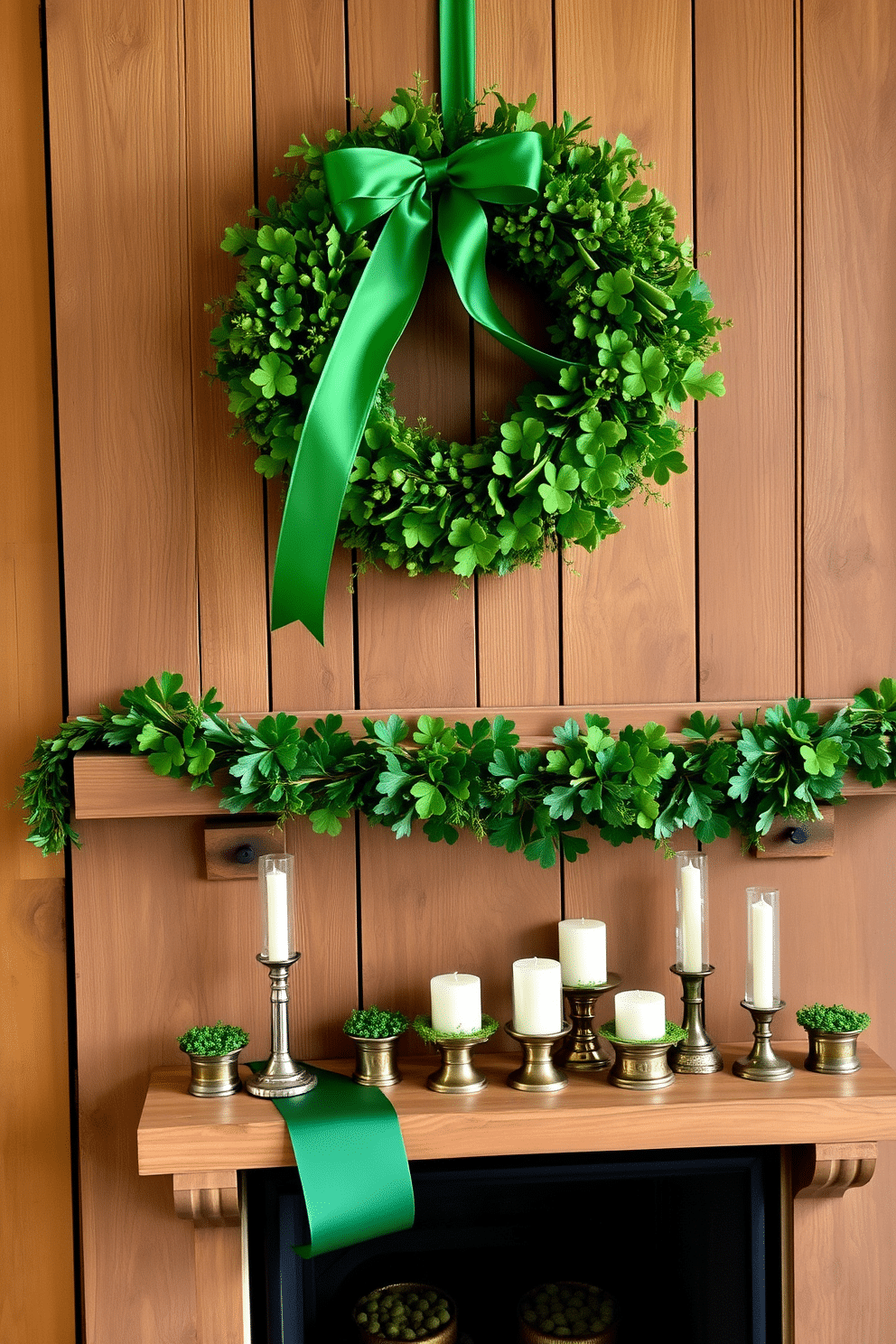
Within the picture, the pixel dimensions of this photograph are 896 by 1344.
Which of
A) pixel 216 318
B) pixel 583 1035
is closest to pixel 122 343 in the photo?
pixel 216 318

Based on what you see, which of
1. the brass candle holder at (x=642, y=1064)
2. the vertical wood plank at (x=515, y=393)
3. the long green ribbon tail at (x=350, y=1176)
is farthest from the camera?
the vertical wood plank at (x=515, y=393)

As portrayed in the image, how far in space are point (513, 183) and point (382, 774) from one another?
2.45 ft

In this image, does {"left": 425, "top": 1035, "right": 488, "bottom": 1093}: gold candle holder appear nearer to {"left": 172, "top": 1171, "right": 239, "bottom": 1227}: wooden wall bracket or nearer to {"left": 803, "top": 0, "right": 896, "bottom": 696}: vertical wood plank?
{"left": 172, "top": 1171, "right": 239, "bottom": 1227}: wooden wall bracket

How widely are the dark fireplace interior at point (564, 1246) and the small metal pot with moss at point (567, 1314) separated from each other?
2cm

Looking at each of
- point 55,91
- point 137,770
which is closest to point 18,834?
point 137,770

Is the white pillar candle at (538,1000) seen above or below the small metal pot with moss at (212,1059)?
above

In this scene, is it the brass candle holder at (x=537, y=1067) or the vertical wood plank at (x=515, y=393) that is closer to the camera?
the brass candle holder at (x=537, y=1067)

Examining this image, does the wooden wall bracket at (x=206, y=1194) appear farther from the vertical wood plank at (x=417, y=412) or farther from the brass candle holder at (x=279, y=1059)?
the vertical wood plank at (x=417, y=412)

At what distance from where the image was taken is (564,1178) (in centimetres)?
143

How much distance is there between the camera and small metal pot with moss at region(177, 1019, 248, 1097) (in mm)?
1386

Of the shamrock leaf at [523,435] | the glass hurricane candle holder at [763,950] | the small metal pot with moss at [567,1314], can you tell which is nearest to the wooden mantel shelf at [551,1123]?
the glass hurricane candle holder at [763,950]

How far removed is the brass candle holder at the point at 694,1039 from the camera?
Result: 57.6 inches

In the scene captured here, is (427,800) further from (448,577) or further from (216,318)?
(216,318)

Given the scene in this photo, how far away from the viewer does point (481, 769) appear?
1.43 metres
